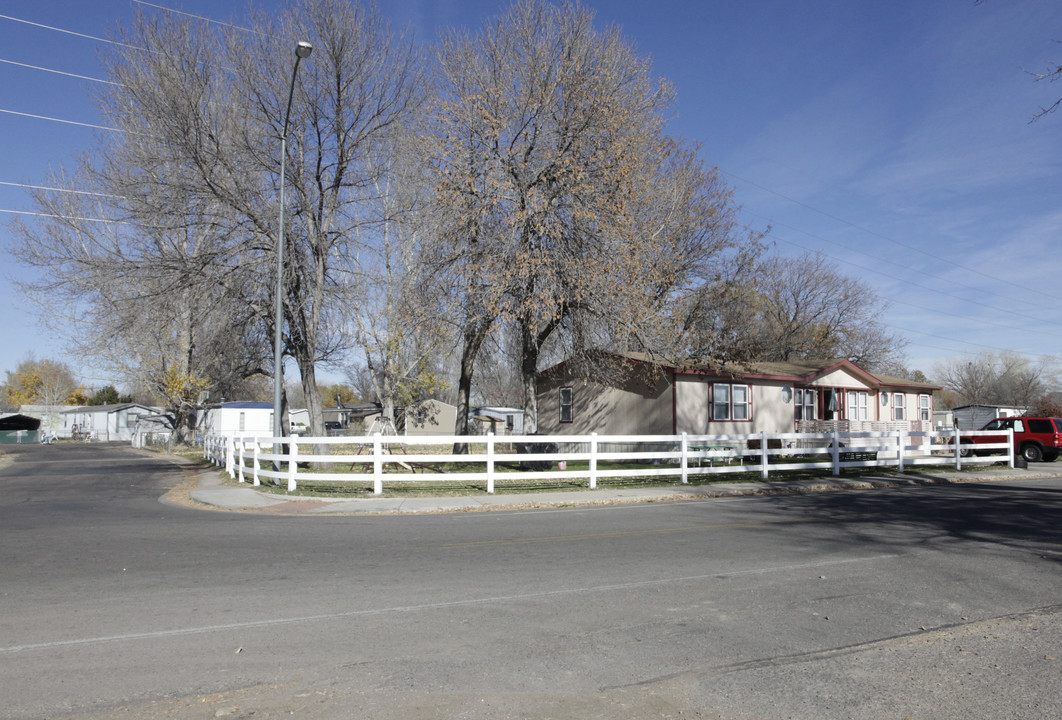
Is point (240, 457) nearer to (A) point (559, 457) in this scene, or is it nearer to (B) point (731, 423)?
(A) point (559, 457)

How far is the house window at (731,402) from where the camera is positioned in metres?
29.2

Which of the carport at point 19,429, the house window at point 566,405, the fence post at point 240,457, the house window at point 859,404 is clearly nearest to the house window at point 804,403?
the house window at point 859,404

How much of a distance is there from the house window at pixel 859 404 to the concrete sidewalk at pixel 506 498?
13.7 meters

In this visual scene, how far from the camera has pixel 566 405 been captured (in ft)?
102

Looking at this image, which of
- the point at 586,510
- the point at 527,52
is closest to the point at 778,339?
the point at 527,52

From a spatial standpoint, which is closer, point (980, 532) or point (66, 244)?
point (980, 532)

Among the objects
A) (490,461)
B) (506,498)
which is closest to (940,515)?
(506,498)

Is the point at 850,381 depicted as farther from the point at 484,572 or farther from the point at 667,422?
the point at 484,572

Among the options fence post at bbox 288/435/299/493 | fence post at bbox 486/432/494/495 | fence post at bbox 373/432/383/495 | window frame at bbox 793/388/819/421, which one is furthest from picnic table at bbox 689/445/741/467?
fence post at bbox 288/435/299/493

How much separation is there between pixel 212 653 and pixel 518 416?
62.9m

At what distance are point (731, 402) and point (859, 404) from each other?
956cm

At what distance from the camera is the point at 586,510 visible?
1461cm

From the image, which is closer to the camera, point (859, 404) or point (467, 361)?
point (467, 361)

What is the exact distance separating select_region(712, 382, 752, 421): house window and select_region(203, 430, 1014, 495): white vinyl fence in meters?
→ 1.16
